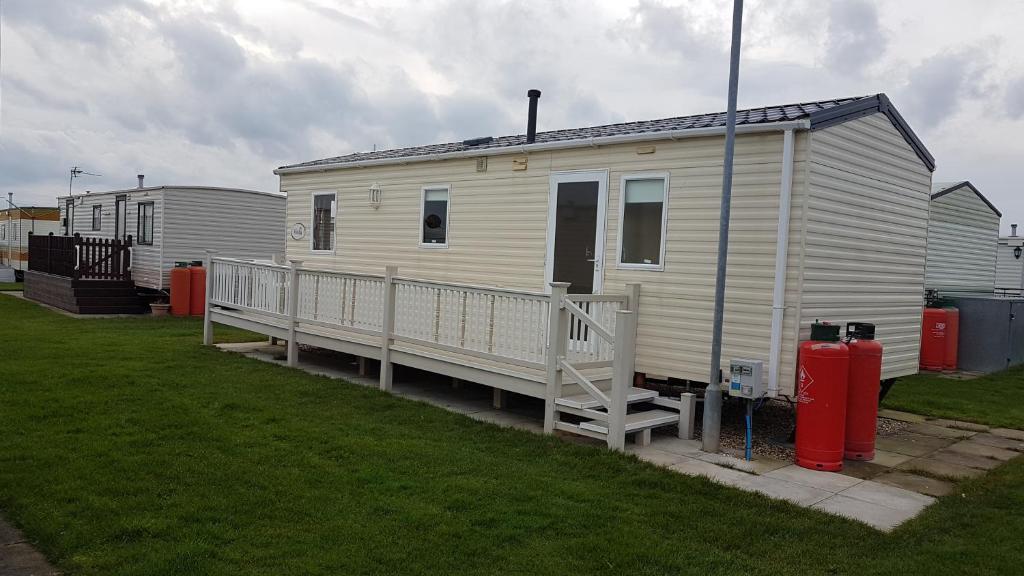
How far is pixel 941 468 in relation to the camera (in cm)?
614

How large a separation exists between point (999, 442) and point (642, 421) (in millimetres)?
3610

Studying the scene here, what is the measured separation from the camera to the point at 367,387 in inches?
328

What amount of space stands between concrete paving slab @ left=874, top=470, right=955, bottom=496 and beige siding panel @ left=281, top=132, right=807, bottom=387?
108 centimetres

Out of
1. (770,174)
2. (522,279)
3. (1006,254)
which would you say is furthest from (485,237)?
(1006,254)

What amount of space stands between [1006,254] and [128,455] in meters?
21.0

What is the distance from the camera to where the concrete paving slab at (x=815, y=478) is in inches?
215

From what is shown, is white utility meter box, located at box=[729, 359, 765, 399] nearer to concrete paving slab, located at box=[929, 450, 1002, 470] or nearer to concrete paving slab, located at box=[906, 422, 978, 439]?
concrete paving slab, located at box=[929, 450, 1002, 470]

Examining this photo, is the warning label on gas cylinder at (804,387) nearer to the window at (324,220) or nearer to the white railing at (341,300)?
the white railing at (341,300)

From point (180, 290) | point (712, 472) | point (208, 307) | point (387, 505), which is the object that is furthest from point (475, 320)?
point (180, 290)

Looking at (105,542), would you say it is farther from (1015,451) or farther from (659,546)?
(1015,451)

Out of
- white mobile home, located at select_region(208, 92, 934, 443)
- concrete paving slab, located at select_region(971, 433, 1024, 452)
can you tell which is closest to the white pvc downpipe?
white mobile home, located at select_region(208, 92, 934, 443)

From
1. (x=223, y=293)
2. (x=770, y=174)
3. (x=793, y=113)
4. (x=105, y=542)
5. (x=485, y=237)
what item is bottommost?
(x=105, y=542)

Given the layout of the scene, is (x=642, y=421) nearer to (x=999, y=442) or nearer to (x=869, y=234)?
(x=869, y=234)

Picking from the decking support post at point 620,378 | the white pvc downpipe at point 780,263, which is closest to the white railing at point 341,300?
the decking support post at point 620,378
